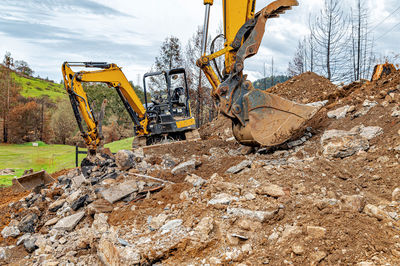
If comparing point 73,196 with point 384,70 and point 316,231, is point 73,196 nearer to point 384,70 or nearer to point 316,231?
point 316,231

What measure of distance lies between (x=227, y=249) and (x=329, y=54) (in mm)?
19440

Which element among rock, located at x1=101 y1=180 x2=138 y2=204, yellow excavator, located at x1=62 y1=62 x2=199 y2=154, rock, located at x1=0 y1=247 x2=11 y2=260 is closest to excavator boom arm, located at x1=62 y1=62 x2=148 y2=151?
yellow excavator, located at x1=62 y1=62 x2=199 y2=154

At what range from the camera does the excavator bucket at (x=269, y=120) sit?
5.31m

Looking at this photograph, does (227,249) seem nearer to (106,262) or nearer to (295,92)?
(106,262)

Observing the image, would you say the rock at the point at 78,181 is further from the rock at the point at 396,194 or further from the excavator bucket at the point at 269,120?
the rock at the point at 396,194

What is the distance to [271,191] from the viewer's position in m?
3.42

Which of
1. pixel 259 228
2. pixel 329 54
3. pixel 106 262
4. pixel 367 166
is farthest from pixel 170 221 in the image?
pixel 329 54

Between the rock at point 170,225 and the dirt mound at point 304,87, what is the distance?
342 inches

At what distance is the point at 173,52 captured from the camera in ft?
65.7

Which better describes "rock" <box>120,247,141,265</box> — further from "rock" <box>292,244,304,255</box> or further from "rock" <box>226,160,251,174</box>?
"rock" <box>226,160,251,174</box>

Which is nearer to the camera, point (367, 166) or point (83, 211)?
point (367, 166)

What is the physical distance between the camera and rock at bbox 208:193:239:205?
339 centimetres

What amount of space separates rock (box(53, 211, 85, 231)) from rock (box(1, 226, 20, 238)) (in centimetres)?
70

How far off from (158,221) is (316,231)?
181 cm
